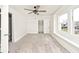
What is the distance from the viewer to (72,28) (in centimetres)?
480

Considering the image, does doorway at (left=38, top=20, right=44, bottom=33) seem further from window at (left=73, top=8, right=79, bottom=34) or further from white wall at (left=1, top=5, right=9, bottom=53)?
white wall at (left=1, top=5, right=9, bottom=53)

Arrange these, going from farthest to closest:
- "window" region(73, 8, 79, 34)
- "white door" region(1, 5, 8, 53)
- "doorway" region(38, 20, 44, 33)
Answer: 1. "doorway" region(38, 20, 44, 33)
2. "window" region(73, 8, 79, 34)
3. "white door" region(1, 5, 8, 53)

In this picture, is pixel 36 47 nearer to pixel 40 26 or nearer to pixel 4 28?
pixel 4 28

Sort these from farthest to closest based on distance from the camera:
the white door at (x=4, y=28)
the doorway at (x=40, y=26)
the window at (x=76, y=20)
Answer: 1. the doorway at (x=40, y=26)
2. the window at (x=76, y=20)
3. the white door at (x=4, y=28)

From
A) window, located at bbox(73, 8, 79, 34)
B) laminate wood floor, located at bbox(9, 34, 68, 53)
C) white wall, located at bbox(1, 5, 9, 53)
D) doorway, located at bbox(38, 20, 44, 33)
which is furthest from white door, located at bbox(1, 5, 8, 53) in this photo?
doorway, located at bbox(38, 20, 44, 33)

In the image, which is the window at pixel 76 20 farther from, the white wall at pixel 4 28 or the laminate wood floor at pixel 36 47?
the white wall at pixel 4 28

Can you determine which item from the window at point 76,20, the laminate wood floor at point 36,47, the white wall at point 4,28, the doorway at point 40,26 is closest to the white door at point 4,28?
the white wall at point 4,28

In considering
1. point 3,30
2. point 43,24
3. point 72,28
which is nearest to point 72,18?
point 72,28

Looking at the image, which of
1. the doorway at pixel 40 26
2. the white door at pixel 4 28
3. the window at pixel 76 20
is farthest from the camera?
the doorway at pixel 40 26

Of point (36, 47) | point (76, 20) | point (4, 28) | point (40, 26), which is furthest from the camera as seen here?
point (40, 26)

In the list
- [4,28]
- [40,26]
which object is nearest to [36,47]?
[4,28]

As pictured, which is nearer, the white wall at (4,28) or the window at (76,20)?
the white wall at (4,28)
